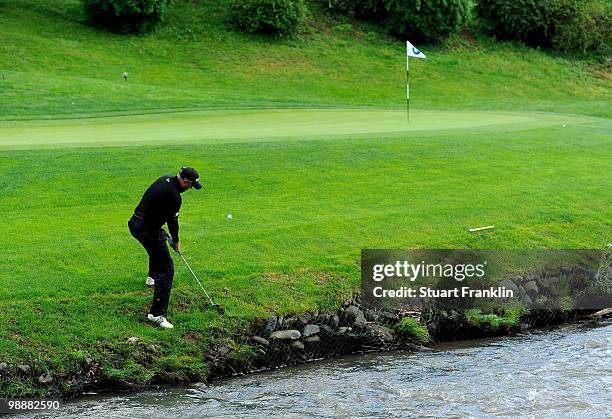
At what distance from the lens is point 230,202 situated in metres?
19.6

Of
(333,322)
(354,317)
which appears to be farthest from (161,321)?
(354,317)

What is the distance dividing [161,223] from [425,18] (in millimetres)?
49185

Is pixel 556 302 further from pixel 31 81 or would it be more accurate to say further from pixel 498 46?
pixel 498 46

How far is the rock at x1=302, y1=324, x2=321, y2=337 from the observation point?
46.3 feet

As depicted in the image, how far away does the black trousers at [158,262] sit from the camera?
44.4 ft

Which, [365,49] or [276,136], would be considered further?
[365,49]

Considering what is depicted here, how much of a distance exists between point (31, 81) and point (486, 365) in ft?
102

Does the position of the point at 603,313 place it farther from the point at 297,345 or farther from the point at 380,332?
the point at 297,345

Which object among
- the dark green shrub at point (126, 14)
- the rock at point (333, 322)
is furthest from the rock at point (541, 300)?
the dark green shrub at point (126, 14)

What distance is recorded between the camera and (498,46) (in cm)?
6344

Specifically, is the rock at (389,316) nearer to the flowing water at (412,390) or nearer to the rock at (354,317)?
the rock at (354,317)

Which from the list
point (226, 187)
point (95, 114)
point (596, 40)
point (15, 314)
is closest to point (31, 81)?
point (95, 114)

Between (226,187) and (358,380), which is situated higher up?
(226,187)

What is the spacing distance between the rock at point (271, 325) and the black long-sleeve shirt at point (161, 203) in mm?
2114
